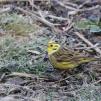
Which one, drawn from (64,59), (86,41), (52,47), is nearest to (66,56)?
(64,59)

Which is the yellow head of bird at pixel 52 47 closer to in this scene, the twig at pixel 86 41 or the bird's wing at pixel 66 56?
the bird's wing at pixel 66 56

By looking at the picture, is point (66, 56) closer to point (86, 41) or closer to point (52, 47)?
point (52, 47)

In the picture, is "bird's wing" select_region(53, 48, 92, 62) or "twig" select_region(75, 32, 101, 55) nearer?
"bird's wing" select_region(53, 48, 92, 62)

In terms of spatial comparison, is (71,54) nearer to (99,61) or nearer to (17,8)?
(99,61)

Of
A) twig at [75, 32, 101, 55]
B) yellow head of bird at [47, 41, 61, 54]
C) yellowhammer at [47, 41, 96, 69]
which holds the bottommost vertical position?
twig at [75, 32, 101, 55]

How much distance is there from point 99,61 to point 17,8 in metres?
2.00

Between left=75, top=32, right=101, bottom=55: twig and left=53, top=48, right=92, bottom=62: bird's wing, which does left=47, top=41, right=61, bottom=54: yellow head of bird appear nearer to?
left=53, top=48, right=92, bottom=62: bird's wing

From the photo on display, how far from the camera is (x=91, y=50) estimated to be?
5.62m

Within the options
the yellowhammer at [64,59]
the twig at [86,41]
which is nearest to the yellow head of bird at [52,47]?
the yellowhammer at [64,59]

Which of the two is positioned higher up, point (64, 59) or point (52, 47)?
point (52, 47)

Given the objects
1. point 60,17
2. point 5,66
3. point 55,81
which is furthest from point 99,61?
point 60,17

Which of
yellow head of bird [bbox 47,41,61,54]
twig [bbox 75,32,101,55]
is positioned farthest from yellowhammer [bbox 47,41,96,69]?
twig [bbox 75,32,101,55]

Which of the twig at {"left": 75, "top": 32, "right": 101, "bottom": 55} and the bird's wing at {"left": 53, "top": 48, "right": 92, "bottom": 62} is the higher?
the bird's wing at {"left": 53, "top": 48, "right": 92, "bottom": 62}

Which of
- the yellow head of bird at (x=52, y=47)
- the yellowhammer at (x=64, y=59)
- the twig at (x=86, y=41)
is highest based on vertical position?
the yellow head of bird at (x=52, y=47)
